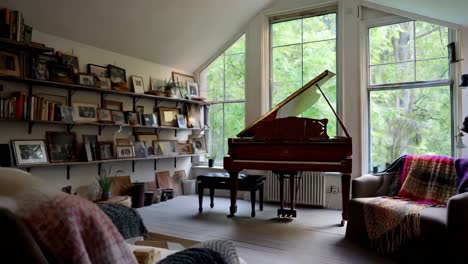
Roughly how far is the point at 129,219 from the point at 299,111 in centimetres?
286

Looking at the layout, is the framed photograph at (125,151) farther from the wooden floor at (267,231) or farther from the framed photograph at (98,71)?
the framed photograph at (98,71)

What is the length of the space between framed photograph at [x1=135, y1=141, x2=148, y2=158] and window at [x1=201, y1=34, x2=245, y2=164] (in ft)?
5.11

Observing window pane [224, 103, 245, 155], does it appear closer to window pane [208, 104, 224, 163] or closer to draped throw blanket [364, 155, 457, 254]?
window pane [208, 104, 224, 163]

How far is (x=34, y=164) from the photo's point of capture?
11.8 feet

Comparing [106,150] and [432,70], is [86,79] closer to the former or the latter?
[106,150]

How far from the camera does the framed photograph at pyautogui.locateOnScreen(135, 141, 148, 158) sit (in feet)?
16.3

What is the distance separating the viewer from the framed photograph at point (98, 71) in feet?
14.5

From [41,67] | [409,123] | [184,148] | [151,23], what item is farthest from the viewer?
[184,148]

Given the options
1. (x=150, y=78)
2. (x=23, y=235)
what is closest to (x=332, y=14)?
(x=150, y=78)

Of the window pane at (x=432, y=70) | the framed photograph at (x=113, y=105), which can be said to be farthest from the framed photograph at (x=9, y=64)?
the window pane at (x=432, y=70)

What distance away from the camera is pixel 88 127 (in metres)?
4.41

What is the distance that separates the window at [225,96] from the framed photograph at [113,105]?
1.95m

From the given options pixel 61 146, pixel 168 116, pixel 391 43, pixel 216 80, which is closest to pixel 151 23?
A: pixel 168 116

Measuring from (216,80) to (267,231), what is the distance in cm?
348
